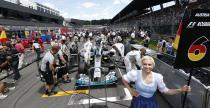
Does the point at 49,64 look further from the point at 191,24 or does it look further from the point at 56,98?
the point at 191,24

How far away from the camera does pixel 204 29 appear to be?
14.0 feet

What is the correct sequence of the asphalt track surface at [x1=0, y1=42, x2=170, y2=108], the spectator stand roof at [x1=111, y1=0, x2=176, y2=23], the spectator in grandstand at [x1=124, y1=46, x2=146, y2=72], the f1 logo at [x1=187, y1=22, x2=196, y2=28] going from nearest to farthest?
the f1 logo at [x1=187, y1=22, x2=196, y2=28], the asphalt track surface at [x1=0, y1=42, x2=170, y2=108], the spectator in grandstand at [x1=124, y1=46, x2=146, y2=72], the spectator stand roof at [x1=111, y1=0, x2=176, y2=23]

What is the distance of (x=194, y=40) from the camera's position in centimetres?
421

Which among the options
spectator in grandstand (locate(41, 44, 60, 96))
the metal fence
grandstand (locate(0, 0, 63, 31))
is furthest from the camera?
grandstand (locate(0, 0, 63, 31))

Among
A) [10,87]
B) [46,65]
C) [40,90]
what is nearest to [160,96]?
[46,65]

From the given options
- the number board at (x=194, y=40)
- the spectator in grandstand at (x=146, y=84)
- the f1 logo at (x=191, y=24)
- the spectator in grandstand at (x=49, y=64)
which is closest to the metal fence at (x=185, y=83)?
the number board at (x=194, y=40)

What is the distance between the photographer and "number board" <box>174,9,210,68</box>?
4.15 meters

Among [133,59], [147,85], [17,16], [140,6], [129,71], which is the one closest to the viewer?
[147,85]

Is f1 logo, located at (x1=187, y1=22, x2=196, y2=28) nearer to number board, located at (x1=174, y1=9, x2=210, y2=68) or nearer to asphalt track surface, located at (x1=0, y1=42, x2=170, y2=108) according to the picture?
number board, located at (x1=174, y1=9, x2=210, y2=68)

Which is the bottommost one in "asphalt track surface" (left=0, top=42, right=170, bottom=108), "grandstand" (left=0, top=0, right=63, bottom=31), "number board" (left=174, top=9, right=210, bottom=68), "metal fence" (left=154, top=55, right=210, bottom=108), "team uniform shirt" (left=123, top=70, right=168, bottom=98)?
"asphalt track surface" (left=0, top=42, right=170, bottom=108)

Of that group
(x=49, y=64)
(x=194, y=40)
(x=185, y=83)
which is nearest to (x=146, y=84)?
(x=194, y=40)

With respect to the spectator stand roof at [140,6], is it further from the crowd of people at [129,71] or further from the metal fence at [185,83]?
the metal fence at [185,83]

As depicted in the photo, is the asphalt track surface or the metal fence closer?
the metal fence

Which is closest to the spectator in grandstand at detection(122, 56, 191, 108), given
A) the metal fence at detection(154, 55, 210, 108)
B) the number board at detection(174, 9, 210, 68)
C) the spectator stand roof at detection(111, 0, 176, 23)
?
the number board at detection(174, 9, 210, 68)
